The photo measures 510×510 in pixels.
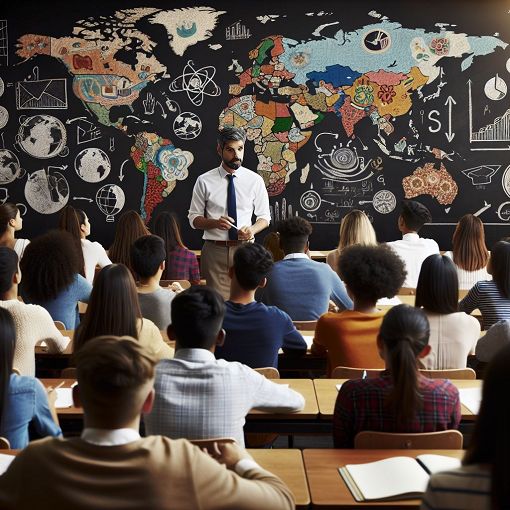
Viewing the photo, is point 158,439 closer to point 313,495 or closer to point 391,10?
point 313,495

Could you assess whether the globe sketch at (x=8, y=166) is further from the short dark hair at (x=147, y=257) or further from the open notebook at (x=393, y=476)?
the open notebook at (x=393, y=476)

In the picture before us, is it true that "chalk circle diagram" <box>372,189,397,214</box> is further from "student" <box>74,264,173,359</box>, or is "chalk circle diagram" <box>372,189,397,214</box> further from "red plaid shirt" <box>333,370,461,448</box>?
"red plaid shirt" <box>333,370,461,448</box>

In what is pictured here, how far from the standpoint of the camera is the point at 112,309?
3.46 m

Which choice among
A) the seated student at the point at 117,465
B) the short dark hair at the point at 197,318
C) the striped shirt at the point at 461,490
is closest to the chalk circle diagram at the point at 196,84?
the short dark hair at the point at 197,318

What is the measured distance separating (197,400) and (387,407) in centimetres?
66

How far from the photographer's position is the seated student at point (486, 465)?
145 centimetres

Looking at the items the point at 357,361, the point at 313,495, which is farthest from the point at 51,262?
the point at 313,495

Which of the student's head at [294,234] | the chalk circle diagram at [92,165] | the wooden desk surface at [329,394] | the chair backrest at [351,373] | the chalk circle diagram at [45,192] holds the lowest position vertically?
the wooden desk surface at [329,394]

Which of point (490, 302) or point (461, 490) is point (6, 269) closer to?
point (490, 302)

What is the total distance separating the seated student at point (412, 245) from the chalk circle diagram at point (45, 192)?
12.8 feet

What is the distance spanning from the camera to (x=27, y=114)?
8.69m

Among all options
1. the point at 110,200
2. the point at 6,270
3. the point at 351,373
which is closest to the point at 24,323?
the point at 6,270

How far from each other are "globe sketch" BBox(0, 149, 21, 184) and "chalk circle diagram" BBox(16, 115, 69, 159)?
0.54 feet

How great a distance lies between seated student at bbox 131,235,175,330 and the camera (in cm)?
453
